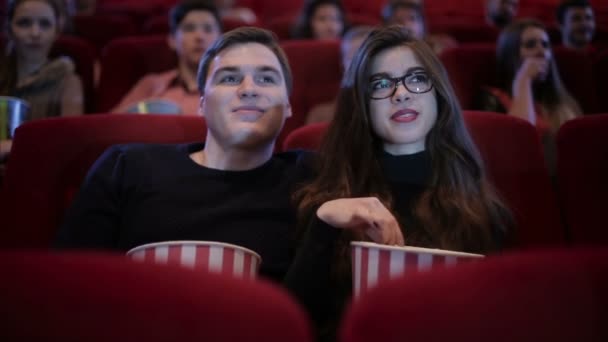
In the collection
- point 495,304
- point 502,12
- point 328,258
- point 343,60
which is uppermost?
point 502,12

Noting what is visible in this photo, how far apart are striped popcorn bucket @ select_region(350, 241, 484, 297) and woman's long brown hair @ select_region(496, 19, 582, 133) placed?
114cm

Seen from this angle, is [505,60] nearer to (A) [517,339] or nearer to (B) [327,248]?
(B) [327,248]

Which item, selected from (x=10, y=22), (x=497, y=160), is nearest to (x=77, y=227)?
(x=497, y=160)

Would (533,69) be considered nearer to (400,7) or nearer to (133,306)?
(400,7)

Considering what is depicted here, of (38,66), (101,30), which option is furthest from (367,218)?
(101,30)

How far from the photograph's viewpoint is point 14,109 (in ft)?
3.60

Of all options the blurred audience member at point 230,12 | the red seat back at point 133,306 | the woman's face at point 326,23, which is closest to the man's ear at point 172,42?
the woman's face at point 326,23

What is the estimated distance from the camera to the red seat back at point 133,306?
0.30 metres

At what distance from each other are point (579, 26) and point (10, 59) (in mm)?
1761

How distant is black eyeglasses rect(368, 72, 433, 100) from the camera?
91cm

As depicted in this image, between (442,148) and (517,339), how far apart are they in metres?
0.61

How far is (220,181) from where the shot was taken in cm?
91

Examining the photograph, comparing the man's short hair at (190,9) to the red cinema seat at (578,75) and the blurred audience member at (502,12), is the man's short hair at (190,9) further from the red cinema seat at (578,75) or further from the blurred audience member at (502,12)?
the blurred audience member at (502,12)

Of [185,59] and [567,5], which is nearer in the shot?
[185,59]
